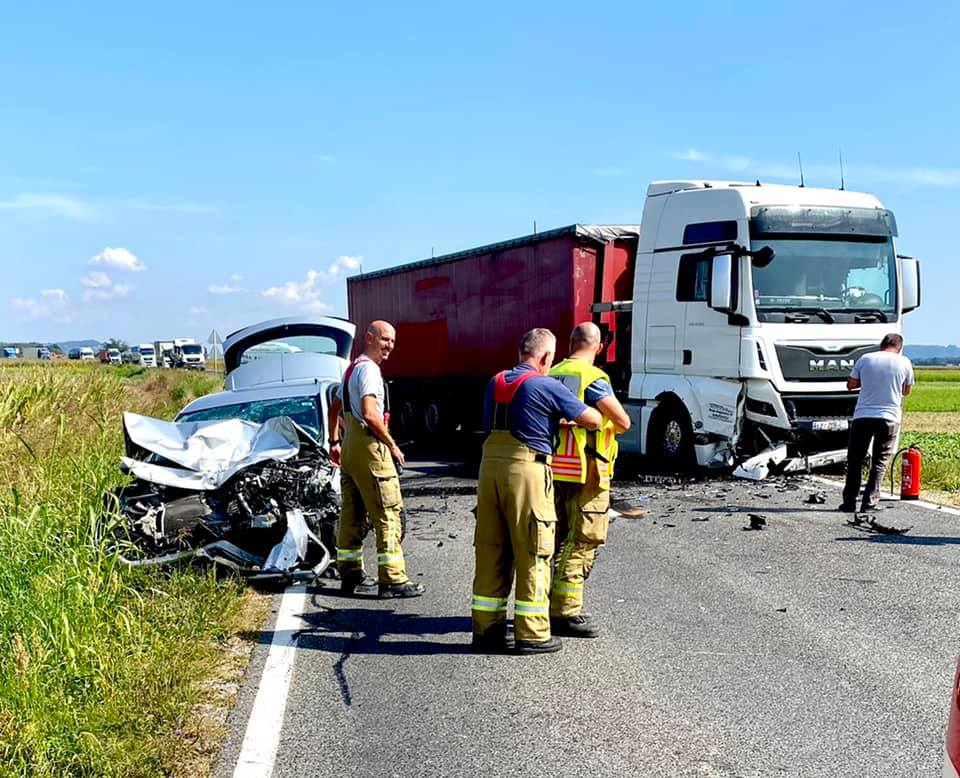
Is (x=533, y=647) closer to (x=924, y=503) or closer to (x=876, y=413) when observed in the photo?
(x=876, y=413)

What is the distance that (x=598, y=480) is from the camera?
611 centimetres

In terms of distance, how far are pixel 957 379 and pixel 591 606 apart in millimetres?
65072

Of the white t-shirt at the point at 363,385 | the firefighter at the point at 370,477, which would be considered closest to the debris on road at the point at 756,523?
Answer: the firefighter at the point at 370,477

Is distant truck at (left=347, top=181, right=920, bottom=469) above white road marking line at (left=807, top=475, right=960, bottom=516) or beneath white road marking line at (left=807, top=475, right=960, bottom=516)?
above

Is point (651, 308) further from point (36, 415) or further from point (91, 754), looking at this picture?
point (91, 754)

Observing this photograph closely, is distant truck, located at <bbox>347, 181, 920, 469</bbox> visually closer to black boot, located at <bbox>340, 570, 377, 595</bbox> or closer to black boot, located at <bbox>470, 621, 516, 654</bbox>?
black boot, located at <bbox>340, 570, 377, 595</bbox>

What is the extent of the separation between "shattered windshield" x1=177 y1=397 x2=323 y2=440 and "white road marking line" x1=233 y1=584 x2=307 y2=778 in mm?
2783

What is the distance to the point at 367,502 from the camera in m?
6.98

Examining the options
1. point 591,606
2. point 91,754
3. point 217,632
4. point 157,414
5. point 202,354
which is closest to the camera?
point 91,754

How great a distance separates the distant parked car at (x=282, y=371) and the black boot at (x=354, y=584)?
7.67 feet

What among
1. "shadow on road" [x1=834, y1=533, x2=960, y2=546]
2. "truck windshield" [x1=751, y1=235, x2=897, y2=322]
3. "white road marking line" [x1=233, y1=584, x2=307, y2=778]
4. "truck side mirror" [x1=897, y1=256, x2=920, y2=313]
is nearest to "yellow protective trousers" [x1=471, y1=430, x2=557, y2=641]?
"white road marking line" [x1=233, y1=584, x2=307, y2=778]

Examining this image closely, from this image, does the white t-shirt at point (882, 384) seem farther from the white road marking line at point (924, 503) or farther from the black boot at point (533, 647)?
the black boot at point (533, 647)

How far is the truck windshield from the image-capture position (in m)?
12.2

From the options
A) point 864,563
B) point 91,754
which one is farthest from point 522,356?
point 864,563
